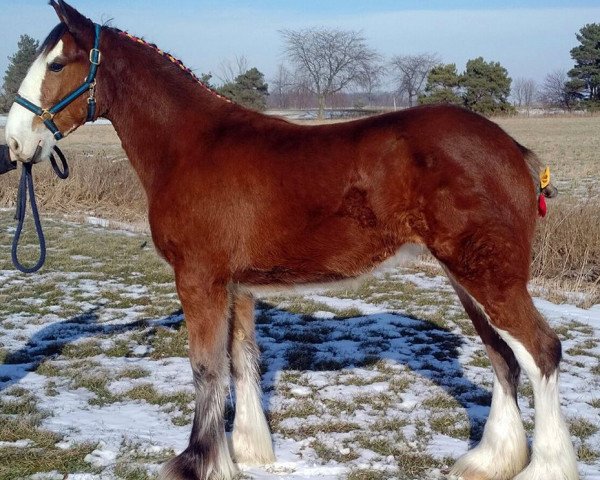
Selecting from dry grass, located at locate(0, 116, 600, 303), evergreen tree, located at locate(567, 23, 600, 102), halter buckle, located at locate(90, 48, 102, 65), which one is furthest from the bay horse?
evergreen tree, located at locate(567, 23, 600, 102)

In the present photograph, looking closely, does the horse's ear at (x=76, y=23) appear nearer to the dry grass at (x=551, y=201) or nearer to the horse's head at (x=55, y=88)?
the horse's head at (x=55, y=88)

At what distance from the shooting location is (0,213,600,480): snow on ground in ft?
11.4

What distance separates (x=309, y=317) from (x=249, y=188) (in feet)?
11.2

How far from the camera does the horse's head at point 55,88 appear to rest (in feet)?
10.6

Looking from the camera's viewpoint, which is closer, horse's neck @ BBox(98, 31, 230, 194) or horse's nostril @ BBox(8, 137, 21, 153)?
horse's nostril @ BBox(8, 137, 21, 153)

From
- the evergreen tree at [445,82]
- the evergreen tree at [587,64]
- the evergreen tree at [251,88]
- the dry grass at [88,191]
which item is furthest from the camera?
A: the evergreen tree at [587,64]

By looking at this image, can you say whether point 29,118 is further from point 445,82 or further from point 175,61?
point 445,82

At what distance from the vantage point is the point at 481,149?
2.90m

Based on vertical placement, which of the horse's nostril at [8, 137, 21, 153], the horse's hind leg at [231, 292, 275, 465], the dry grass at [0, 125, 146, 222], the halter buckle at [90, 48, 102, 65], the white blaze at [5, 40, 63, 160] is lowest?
the horse's hind leg at [231, 292, 275, 465]

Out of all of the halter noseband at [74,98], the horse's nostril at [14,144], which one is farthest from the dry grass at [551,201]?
the horse's nostril at [14,144]

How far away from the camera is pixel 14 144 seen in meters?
3.27

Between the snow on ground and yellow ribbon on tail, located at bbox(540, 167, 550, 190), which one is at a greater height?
yellow ribbon on tail, located at bbox(540, 167, 550, 190)

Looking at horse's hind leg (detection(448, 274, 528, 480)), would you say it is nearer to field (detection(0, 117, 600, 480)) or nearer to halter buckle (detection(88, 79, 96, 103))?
field (detection(0, 117, 600, 480))

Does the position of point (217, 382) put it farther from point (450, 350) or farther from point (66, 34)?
point (450, 350)
